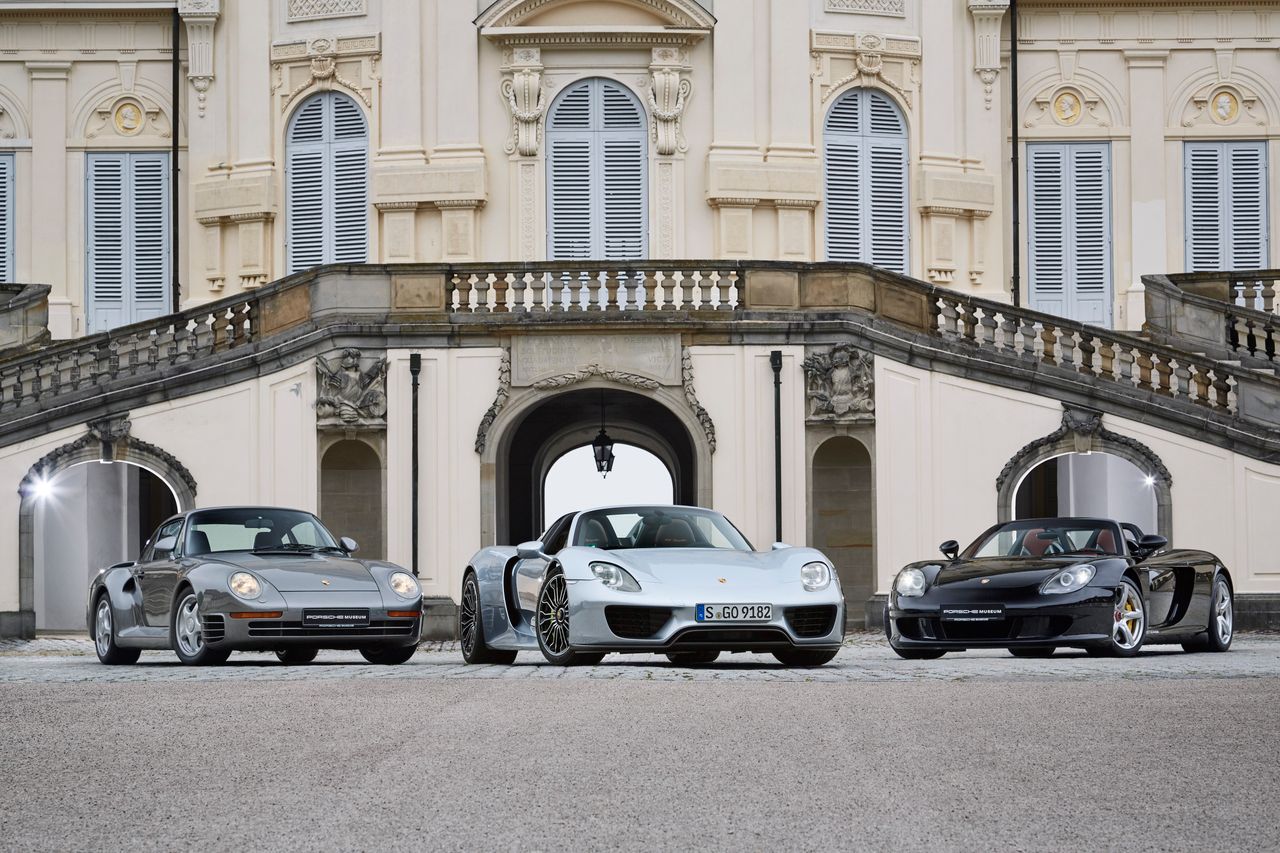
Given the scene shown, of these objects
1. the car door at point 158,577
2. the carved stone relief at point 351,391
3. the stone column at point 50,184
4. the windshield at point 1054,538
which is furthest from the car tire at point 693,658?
the stone column at point 50,184

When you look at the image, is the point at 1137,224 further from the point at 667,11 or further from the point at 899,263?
the point at 667,11

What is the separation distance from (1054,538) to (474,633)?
16.5ft

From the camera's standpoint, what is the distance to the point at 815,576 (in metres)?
15.0

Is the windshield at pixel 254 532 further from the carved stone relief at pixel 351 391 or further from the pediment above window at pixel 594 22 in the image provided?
the pediment above window at pixel 594 22

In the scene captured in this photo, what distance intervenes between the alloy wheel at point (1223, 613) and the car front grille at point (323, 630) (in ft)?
23.1

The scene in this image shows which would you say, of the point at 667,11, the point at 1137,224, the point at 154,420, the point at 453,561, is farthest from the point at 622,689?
the point at 1137,224

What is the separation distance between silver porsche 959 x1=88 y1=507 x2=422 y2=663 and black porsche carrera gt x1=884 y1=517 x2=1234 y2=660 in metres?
Answer: 4.18

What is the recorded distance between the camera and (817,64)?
1227 inches

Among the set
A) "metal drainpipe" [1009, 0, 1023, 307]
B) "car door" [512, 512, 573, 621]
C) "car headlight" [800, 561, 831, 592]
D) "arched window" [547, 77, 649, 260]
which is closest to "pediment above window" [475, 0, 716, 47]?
"arched window" [547, 77, 649, 260]

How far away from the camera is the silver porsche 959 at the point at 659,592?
14.4m

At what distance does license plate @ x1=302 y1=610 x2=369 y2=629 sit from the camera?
15.6m

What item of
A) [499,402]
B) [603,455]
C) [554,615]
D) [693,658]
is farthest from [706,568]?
[603,455]

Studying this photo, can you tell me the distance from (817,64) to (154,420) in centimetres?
1160

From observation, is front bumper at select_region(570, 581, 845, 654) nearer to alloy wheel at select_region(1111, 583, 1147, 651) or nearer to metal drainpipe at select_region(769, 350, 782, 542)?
alloy wheel at select_region(1111, 583, 1147, 651)
